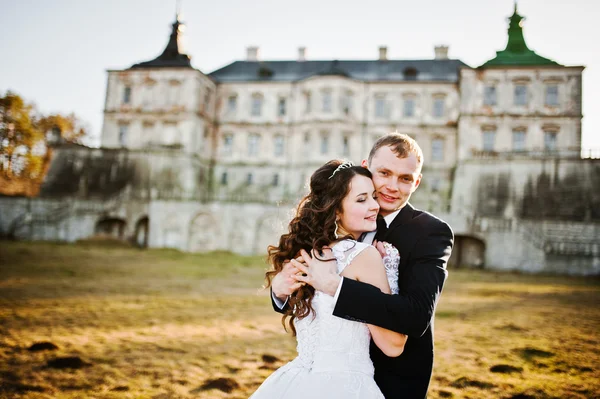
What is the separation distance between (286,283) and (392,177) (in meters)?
1.02

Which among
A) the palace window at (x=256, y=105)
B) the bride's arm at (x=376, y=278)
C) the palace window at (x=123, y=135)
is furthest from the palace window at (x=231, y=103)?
the bride's arm at (x=376, y=278)

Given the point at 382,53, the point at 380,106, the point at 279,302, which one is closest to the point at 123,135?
the point at 380,106

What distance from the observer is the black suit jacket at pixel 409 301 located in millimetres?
2365

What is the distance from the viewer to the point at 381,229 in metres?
3.00

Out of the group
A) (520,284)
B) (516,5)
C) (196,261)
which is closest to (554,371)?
(520,284)

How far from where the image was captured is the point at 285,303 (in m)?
2.98

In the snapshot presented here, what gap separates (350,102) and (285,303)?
36.7 m

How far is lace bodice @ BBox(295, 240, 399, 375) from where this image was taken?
8.44 ft

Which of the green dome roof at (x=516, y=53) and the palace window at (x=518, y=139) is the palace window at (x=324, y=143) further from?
the palace window at (x=518, y=139)

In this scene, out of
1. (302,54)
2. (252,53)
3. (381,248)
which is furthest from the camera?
(252,53)

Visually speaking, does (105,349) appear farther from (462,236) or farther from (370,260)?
(462,236)

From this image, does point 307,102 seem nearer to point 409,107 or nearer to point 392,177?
point 409,107

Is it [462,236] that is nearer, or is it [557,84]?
[462,236]

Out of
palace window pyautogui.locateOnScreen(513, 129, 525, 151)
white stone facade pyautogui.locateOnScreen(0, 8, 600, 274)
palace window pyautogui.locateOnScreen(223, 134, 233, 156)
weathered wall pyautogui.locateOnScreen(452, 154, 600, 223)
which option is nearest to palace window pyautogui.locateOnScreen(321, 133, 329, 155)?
white stone facade pyautogui.locateOnScreen(0, 8, 600, 274)
